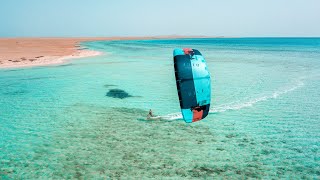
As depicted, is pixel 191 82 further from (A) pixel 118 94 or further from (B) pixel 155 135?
(A) pixel 118 94

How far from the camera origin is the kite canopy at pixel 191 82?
33.0 ft

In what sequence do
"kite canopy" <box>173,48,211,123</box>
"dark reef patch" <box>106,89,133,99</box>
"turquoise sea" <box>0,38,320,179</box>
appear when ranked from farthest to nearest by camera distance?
"dark reef patch" <box>106,89,133,99</box>, "turquoise sea" <box>0,38,320,179</box>, "kite canopy" <box>173,48,211,123</box>

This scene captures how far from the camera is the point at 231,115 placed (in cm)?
1775

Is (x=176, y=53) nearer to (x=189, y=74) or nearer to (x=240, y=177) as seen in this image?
(x=189, y=74)

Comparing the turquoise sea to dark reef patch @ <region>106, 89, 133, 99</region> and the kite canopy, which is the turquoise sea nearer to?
dark reef patch @ <region>106, 89, 133, 99</region>

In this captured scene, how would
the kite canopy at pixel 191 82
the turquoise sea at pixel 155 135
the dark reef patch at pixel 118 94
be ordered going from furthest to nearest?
the dark reef patch at pixel 118 94 → the turquoise sea at pixel 155 135 → the kite canopy at pixel 191 82

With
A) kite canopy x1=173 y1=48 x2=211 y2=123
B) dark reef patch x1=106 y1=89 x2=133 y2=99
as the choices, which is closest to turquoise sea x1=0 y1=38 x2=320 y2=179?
dark reef patch x1=106 y1=89 x2=133 y2=99

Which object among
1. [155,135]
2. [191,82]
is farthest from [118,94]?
[191,82]

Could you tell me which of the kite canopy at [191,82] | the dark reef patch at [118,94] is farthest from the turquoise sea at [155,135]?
the kite canopy at [191,82]

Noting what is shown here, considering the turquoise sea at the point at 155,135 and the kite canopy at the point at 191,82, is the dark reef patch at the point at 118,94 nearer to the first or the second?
the turquoise sea at the point at 155,135

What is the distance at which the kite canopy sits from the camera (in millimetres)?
10070

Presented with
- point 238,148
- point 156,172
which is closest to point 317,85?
point 238,148

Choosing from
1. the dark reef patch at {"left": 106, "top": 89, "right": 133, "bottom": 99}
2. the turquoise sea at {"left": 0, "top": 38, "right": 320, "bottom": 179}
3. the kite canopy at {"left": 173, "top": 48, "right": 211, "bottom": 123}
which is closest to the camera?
the kite canopy at {"left": 173, "top": 48, "right": 211, "bottom": 123}

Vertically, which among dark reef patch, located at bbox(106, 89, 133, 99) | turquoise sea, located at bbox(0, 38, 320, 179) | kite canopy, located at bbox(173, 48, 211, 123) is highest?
kite canopy, located at bbox(173, 48, 211, 123)
